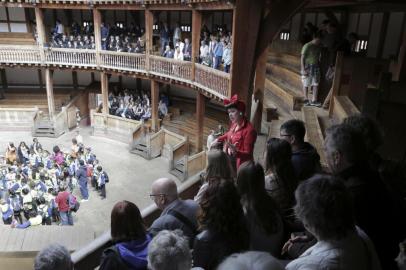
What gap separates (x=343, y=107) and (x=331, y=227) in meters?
5.96

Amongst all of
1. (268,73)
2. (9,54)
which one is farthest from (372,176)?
(9,54)

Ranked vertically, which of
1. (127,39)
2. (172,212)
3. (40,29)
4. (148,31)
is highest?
(148,31)

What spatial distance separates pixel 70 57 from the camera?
18.8 meters

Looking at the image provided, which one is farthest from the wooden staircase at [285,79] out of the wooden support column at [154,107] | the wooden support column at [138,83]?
the wooden support column at [138,83]

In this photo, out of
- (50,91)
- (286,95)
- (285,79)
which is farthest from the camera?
(50,91)

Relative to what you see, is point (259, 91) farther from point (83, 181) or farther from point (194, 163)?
point (83, 181)

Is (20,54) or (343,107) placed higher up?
(343,107)

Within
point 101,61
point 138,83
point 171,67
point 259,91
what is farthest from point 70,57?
point 259,91

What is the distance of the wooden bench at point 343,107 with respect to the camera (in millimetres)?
7141

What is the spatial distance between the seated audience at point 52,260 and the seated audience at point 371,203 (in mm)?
2049

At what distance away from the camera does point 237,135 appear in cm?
488

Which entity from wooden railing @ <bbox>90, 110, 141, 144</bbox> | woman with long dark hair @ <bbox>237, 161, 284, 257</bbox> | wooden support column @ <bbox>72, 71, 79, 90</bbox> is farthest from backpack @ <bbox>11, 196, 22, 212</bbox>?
wooden support column @ <bbox>72, 71, 79, 90</bbox>

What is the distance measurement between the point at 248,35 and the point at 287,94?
3539 mm

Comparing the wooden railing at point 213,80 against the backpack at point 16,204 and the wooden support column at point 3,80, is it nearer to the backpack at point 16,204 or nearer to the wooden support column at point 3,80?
the backpack at point 16,204
